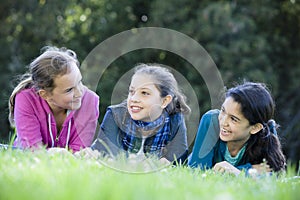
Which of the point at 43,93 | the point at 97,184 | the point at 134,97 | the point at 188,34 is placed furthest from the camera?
the point at 188,34

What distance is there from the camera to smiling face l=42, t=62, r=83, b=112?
431 centimetres

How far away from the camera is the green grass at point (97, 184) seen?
1847 millimetres

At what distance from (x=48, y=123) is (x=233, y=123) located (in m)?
1.57

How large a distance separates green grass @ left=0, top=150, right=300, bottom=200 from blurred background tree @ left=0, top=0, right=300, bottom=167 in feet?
26.9

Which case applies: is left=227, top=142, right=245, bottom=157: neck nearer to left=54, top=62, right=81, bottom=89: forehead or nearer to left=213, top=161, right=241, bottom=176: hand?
left=213, top=161, right=241, bottom=176: hand

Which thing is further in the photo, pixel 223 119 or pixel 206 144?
pixel 206 144

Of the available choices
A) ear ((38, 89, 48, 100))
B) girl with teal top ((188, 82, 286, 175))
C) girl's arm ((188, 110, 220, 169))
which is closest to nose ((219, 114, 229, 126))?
girl with teal top ((188, 82, 286, 175))

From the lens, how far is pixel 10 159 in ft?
8.82

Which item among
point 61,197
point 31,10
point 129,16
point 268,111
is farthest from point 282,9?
point 61,197

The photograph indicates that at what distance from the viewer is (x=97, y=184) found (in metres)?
2.03

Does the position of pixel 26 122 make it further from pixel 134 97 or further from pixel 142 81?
pixel 142 81

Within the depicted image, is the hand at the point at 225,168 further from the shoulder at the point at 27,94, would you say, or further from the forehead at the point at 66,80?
the shoulder at the point at 27,94

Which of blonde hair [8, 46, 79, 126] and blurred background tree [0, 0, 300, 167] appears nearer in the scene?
blonde hair [8, 46, 79, 126]

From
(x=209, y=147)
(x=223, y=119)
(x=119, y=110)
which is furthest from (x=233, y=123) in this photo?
(x=119, y=110)
